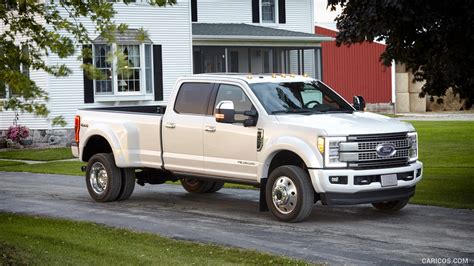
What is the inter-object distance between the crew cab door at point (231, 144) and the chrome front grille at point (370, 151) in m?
1.40

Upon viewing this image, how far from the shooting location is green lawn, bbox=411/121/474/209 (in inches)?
552

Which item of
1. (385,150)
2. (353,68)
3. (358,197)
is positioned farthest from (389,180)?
(353,68)

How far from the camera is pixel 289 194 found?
38.6ft

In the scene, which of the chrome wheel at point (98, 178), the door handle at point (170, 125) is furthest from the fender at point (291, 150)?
the chrome wheel at point (98, 178)

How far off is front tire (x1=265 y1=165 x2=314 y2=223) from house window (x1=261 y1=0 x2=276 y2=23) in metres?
25.6

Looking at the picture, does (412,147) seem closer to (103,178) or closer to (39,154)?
(103,178)

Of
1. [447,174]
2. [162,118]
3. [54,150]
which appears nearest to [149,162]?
[162,118]

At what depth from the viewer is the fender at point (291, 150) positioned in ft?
38.0

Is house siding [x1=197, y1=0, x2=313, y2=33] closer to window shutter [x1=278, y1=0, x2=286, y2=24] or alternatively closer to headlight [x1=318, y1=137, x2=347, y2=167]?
→ window shutter [x1=278, y1=0, x2=286, y2=24]

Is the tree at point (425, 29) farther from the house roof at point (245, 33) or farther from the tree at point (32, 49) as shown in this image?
the house roof at point (245, 33)

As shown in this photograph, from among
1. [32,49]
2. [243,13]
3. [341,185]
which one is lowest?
[341,185]

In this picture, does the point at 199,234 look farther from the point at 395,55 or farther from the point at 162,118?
the point at 395,55

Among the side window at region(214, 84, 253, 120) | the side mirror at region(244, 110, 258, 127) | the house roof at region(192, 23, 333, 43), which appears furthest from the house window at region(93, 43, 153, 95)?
the side mirror at region(244, 110, 258, 127)

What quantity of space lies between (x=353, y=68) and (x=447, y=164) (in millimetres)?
26361
